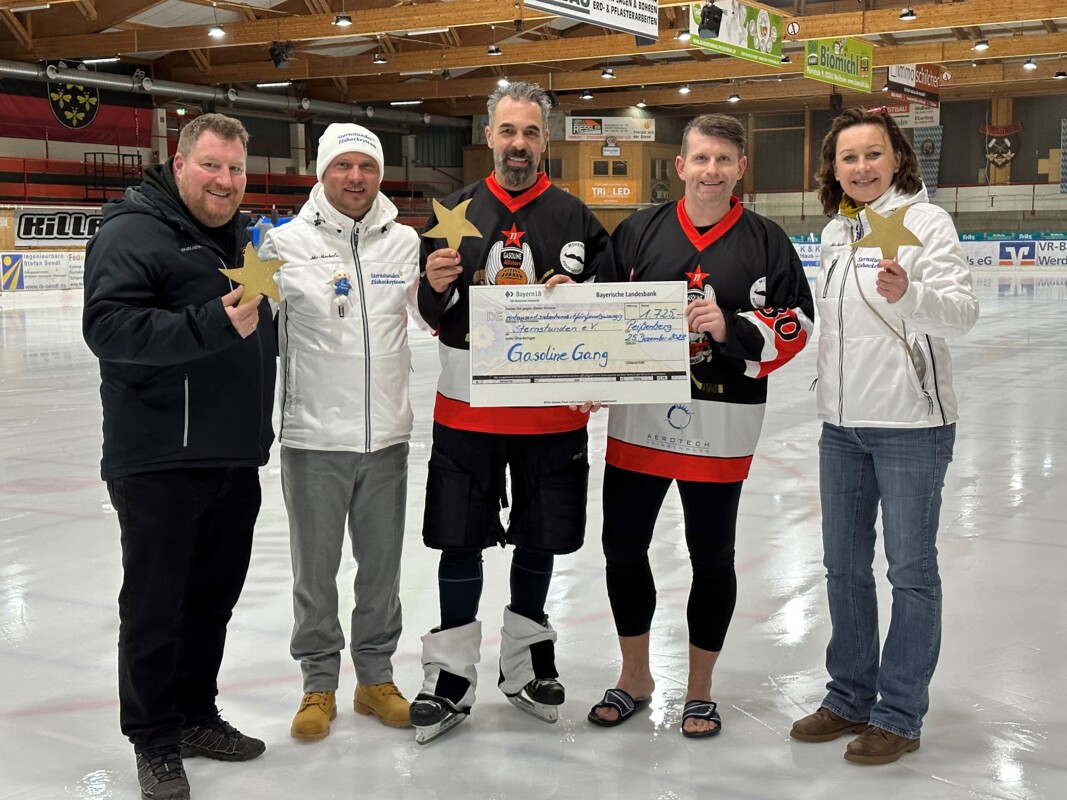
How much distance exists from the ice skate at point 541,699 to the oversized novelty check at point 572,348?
83cm

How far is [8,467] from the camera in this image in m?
6.34

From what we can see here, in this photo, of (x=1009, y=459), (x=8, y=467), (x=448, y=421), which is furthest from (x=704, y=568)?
(x=8, y=467)

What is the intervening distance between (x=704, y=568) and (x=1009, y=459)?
4.19m

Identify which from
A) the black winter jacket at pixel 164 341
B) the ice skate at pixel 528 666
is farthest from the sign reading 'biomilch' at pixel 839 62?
the black winter jacket at pixel 164 341

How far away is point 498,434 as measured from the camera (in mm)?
2986

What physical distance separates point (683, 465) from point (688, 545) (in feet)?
0.79

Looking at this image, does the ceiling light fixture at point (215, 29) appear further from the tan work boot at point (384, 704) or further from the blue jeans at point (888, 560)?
the blue jeans at point (888, 560)

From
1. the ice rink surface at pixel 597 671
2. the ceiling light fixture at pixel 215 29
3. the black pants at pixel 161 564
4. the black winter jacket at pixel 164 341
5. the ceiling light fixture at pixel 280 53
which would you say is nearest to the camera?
the black winter jacket at pixel 164 341

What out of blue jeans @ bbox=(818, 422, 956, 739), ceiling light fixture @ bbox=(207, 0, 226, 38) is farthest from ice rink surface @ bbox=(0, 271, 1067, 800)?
ceiling light fixture @ bbox=(207, 0, 226, 38)

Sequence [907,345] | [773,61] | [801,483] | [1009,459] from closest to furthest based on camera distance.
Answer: [907,345]
[801,483]
[1009,459]
[773,61]

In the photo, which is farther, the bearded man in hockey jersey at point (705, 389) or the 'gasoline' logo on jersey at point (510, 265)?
the 'gasoline' logo on jersey at point (510, 265)

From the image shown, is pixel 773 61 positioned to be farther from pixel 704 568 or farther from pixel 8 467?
pixel 704 568

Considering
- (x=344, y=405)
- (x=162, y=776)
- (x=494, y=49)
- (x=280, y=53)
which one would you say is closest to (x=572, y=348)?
(x=344, y=405)

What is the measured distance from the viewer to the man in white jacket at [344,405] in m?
2.95
